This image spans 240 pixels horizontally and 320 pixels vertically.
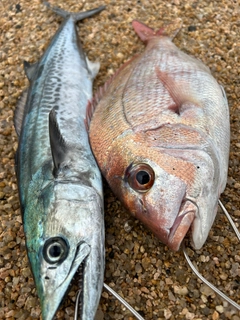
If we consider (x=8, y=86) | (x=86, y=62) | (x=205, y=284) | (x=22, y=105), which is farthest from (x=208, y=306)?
(x=8, y=86)

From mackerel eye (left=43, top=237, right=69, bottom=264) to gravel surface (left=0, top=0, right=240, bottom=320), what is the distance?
16.3 inches

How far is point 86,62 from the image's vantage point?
11.1 feet

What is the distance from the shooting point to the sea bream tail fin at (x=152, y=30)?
3637mm

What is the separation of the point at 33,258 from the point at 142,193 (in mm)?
741

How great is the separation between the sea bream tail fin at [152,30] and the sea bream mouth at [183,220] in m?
2.03

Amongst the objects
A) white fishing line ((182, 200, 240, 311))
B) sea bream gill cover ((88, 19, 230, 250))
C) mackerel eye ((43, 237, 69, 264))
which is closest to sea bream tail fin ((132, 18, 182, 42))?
sea bream gill cover ((88, 19, 230, 250))

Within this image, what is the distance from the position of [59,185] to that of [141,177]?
1.77 feet

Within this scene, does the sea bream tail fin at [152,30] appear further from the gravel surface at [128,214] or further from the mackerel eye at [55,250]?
the mackerel eye at [55,250]

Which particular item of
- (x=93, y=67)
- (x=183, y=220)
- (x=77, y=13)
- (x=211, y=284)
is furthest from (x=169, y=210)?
(x=77, y=13)

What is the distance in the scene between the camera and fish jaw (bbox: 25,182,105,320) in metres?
2.03

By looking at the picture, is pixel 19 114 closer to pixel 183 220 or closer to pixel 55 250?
pixel 55 250

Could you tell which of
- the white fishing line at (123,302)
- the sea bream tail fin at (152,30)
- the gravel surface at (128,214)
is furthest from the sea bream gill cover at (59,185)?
the sea bream tail fin at (152,30)

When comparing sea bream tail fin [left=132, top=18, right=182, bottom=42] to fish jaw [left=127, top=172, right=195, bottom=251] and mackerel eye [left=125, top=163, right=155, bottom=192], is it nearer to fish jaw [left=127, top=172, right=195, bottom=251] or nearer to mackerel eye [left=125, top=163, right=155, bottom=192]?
mackerel eye [left=125, top=163, right=155, bottom=192]

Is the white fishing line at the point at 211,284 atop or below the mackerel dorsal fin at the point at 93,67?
below
